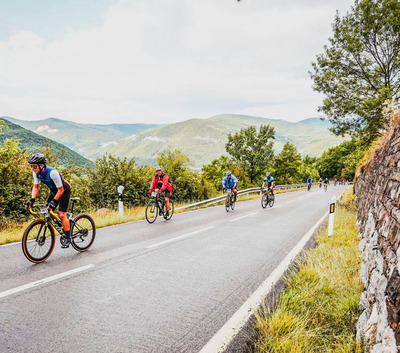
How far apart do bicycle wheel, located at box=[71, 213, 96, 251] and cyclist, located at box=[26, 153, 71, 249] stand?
17 cm

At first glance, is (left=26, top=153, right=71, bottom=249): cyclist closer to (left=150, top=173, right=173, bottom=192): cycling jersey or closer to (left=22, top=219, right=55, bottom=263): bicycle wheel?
(left=22, top=219, right=55, bottom=263): bicycle wheel

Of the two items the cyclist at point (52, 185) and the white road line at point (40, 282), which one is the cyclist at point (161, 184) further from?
the white road line at point (40, 282)

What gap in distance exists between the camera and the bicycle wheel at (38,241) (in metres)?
4.89

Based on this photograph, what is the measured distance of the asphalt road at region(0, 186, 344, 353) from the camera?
2705mm

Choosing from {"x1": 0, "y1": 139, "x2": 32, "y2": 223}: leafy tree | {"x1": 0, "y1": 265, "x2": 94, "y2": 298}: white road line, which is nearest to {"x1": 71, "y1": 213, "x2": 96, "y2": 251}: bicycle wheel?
{"x1": 0, "y1": 265, "x2": 94, "y2": 298}: white road line

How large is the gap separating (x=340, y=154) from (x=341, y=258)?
9709 centimetres

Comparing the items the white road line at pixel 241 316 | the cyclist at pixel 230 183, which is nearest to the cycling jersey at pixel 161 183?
the cyclist at pixel 230 183

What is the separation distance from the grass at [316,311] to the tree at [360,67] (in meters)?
12.6

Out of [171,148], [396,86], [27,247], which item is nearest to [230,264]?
[27,247]

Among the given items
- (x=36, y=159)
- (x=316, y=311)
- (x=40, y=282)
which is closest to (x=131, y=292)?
(x=40, y=282)

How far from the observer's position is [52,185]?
215 inches

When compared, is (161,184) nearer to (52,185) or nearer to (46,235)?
(52,185)

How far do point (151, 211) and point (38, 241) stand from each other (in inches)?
195

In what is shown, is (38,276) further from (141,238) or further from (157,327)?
(141,238)
